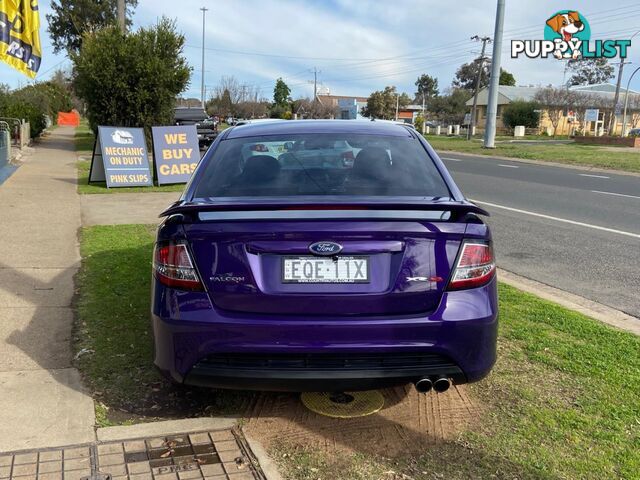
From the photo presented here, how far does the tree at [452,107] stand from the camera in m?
84.1

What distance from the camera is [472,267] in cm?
295

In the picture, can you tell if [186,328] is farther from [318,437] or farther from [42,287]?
[42,287]

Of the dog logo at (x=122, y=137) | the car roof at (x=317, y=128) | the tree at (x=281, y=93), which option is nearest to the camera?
the car roof at (x=317, y=128)

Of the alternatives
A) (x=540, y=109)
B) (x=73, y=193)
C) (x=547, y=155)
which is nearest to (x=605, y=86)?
(x=540, y=109)

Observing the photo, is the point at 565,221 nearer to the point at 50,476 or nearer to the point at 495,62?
the point at 50,476

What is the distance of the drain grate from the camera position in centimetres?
278

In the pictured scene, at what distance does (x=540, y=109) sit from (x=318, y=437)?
67.8 meters

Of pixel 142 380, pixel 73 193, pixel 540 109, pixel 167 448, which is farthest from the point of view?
pixel 540 109

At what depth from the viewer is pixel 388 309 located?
9.31ft

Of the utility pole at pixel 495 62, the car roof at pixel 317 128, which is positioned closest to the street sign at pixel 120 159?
the car roof at pixel 317 128

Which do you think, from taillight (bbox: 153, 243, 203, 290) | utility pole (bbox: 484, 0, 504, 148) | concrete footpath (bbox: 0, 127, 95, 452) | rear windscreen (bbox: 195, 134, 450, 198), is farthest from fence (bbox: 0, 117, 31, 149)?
taillight (bbox: 153, 243, 203, 290)

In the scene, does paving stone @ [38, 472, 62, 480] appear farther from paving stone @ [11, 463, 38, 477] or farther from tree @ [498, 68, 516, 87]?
tree @ [498, 68, 516, 87]

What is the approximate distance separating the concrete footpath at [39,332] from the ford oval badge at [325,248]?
1.56 m

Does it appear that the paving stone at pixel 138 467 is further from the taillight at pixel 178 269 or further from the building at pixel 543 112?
the building at pixel 543 112
